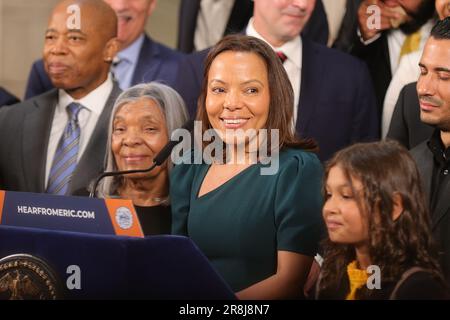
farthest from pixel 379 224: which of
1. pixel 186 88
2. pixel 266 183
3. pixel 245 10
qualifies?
pixel 245 10

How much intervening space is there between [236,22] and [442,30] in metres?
1.02

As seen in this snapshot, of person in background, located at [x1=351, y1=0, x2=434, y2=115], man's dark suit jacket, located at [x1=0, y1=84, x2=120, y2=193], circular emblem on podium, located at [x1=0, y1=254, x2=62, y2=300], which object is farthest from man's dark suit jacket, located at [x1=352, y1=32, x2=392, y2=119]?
circular emblem on podium, located at [x1=0, y1=254, x2=62, y2=300]

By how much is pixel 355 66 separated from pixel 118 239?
1164 millimetres

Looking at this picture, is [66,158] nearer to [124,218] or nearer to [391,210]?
[124,218]

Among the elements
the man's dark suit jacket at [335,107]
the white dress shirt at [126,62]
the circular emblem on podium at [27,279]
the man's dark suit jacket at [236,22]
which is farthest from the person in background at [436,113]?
the white dress shirt at [126,62]

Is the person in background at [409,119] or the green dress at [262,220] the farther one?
the person in background at [409,119]

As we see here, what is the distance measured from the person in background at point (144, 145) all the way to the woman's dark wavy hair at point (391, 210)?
0.78m

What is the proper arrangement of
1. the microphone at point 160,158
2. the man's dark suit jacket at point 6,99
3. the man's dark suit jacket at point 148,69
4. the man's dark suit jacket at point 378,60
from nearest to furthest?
the microphone at point 160,158 < the man's dark suit jacket at point 378,60 < the man's dark suit jacket at point 148,69 < the man's dark suit jacket at point 6,99

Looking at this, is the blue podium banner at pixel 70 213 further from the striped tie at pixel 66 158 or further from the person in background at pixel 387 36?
the person in background at pixel 387 36

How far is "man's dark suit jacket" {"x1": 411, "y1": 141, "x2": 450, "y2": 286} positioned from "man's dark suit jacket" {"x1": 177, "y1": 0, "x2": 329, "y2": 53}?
0.84m

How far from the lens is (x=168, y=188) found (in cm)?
313

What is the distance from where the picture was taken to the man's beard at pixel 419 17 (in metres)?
3.12

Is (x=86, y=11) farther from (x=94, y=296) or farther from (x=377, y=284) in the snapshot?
(x=377, y=284)

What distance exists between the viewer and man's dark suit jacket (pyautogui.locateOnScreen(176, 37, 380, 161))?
10.2 ft
